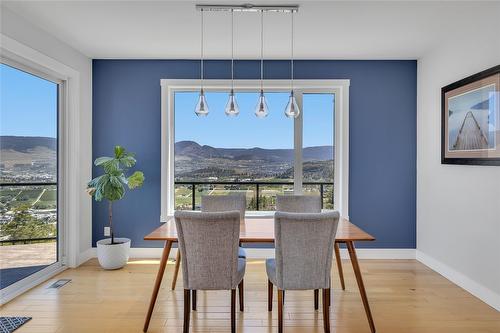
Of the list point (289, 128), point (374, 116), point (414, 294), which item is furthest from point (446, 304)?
point (289, 128)

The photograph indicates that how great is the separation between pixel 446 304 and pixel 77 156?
409cm

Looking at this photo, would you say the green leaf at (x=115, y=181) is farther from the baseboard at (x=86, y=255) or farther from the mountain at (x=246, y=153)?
the baseboard at (x=86, y=255)

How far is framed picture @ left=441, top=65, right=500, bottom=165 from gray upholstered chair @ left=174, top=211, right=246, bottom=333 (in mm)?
2321

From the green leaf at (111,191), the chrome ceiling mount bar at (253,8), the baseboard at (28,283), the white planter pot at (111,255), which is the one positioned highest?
the chrome ceiling mount bar at (253,8)

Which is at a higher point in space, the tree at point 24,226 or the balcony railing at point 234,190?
the balcony railing at point 234,190

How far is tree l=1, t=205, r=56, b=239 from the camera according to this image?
2887mm

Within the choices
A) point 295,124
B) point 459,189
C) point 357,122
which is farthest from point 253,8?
point 459,189

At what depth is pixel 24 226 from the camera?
3055 millimetres

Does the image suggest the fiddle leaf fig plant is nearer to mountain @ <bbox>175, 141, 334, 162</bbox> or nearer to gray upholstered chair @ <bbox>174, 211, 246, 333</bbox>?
mountain @ <bbox>175, 141, 334, 162</bbox>

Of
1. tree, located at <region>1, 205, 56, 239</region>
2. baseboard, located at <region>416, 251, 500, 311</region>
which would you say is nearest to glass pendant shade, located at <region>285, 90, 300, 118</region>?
baseboard, located at <region>416, 251, 500, 311</region>

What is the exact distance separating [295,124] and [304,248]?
7.59 feet

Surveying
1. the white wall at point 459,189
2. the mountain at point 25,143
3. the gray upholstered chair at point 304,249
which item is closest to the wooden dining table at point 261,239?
the gray upholstered chair at point 304,249

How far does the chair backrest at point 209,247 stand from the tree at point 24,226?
190 centimetres

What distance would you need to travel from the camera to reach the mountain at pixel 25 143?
2.83 metres
